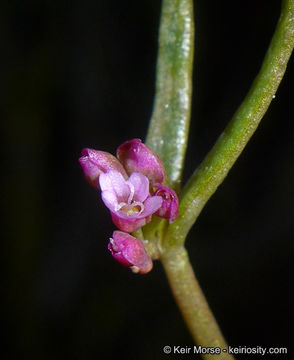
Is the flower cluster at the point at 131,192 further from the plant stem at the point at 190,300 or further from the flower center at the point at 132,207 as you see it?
the plant stem at the point at 190,300

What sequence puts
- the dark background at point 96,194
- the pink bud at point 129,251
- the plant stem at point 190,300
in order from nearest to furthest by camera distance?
the pink bud at point 129,251
the plant stem at point 190,300
the dark background at point 96,194

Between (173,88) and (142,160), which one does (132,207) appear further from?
(173,88)

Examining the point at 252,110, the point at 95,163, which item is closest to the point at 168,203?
the point at 95,163

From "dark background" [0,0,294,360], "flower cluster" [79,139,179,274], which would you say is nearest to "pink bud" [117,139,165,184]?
"flower cluster" [79,139,179,274]

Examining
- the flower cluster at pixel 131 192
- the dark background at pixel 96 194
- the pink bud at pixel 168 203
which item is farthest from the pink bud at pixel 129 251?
the dark background at pixel 96 194

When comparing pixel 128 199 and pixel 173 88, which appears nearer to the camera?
pixel 128 199

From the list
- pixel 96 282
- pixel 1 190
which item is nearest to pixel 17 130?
pixel 1 190
